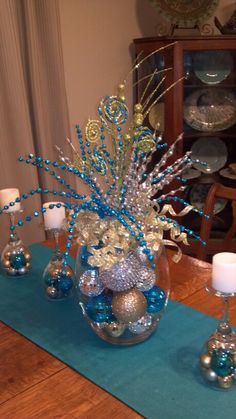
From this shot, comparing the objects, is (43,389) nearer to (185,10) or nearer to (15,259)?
(15,259)

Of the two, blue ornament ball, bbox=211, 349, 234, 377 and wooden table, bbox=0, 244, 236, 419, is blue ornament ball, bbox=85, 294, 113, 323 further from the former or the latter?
blue ornament ball, bbox=211, 349, 234, 377

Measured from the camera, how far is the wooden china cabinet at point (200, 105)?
7.92ft

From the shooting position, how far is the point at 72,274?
131cm

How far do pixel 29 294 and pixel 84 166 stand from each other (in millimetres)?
467

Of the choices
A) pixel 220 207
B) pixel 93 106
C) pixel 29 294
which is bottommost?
pixel 220 207

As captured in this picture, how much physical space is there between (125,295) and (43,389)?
0.24 meters

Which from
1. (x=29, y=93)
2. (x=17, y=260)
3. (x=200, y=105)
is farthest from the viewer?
(x=200, y=105)

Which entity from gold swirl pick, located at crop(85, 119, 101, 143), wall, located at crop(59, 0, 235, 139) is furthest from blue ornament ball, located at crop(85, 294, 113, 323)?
wall, located at crop(59, 0, 235, 139)

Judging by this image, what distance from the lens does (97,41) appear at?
2.52 meters

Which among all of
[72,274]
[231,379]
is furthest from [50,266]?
[231,379]

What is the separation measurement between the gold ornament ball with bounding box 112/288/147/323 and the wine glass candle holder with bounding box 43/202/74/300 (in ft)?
0.95

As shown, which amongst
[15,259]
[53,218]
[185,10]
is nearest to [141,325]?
[53,218]

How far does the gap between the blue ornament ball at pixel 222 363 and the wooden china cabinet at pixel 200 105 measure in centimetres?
172

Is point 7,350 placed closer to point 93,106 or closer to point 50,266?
point 50,266
